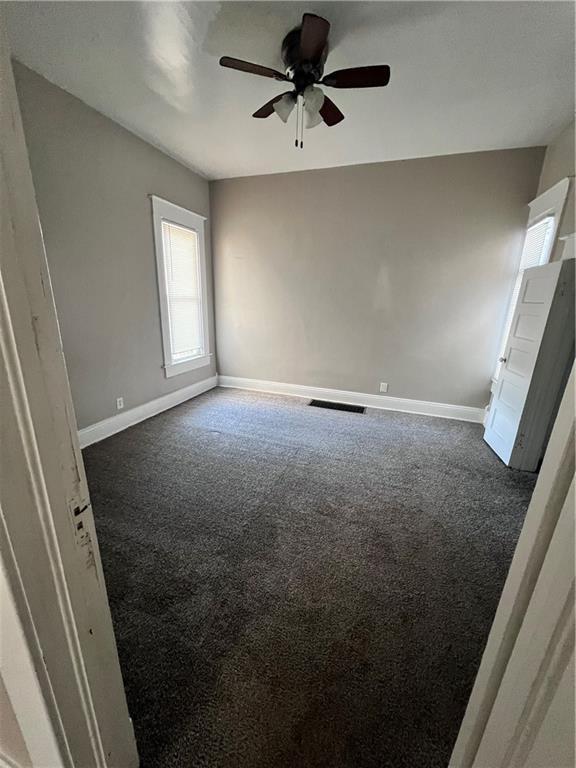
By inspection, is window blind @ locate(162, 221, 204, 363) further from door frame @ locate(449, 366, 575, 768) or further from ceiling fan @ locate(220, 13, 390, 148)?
door frame @ locate(449, 366, 575, 768)

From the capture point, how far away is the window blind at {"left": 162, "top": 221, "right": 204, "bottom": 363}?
11.7ft

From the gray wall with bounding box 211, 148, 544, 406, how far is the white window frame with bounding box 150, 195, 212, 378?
0.28 m

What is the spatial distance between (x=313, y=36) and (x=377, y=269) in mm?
2282

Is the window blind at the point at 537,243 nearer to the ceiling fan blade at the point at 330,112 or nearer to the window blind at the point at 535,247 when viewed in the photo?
the window blind at the point at 535,247

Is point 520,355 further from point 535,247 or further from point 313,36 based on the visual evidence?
point 313,36

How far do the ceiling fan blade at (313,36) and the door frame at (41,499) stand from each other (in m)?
1.74

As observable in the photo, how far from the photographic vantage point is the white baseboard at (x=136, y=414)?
9.25 feet

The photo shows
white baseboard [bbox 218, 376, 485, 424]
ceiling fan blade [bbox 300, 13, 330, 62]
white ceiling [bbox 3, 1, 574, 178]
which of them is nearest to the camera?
ceiling fan blade [bbox 300, 13, 330, 62]

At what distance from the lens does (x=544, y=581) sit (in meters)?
0.53

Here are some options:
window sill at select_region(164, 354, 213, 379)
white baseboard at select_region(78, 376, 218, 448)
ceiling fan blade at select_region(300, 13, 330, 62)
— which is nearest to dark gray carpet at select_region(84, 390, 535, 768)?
white baseboard at select_region(78, 376, 218, 448)

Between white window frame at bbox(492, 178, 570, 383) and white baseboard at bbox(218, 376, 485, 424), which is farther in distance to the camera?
white baseboard at bbox(218, 376, 485, 424)

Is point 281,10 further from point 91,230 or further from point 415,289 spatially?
point 415,289

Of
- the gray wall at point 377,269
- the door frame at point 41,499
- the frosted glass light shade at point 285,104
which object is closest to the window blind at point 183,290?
the gray wall at point 377,269

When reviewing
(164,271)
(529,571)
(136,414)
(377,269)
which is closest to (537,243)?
(377,269)
